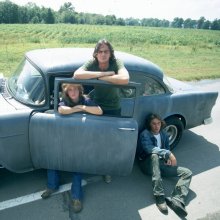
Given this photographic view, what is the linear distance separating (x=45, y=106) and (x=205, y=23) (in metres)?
141

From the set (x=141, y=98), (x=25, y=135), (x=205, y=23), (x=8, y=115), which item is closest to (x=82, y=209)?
(x=25, y=135)

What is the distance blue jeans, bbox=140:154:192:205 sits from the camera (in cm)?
404

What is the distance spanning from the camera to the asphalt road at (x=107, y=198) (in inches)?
145

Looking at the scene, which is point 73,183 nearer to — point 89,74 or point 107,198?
point 107,198

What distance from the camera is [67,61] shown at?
13.6 feet

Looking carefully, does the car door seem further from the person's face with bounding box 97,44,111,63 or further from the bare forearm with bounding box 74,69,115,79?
the person's face with bounding box 97,44,111,63

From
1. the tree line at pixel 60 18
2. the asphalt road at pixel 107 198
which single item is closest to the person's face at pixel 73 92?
the asphalt road at pixel 107 198

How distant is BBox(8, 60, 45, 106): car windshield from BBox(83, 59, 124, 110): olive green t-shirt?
0.69m

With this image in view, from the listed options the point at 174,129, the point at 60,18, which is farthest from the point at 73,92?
the point at 60,18

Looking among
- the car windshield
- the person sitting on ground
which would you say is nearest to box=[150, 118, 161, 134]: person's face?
the person sitting on ground

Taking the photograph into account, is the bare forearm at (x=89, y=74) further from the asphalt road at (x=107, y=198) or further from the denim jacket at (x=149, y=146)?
the asphalt road at (x=107, y=198)

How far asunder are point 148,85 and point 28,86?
6.36 ft

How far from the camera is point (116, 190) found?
422 centimetres

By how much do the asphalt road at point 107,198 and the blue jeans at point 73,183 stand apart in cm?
15
